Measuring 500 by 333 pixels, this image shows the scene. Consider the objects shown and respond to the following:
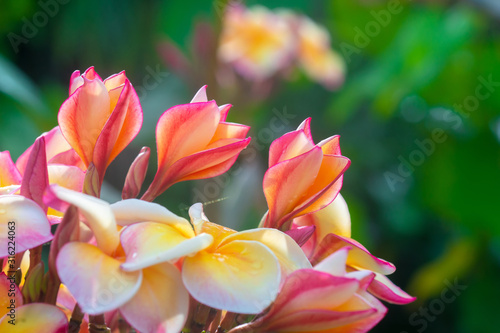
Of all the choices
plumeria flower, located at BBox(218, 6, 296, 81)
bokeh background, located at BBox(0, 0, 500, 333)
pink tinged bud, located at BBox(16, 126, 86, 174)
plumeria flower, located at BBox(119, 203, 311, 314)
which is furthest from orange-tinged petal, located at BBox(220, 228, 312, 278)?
plumeria flower, located at BBox(218, 6, 296, 81)

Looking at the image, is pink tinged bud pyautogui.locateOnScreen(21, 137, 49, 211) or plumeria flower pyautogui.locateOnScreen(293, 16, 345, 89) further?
plumeria flower pyautogui.locateOnScreen(293, 16, 345, 89)

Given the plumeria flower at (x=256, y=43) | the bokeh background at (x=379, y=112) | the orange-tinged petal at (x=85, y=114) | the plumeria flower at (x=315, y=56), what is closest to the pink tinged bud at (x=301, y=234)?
the orange-tinged petal at (x=85, y=114)

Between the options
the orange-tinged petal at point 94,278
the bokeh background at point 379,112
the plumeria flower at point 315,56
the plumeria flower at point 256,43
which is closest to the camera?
the orange-tinged petal at point 94,278

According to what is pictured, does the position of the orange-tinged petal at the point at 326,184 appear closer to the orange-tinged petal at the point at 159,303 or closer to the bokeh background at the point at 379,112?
the orange-tinged petal at the point at 159,303

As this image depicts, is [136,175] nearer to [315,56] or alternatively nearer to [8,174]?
[8,174]

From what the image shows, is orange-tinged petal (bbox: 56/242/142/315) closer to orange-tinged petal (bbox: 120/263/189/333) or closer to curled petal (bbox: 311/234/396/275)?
orange-tinged petal (bbox: 120/263/189/333)

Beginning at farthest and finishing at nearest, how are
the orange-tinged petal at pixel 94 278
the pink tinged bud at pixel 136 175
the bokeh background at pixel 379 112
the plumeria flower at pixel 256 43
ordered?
the plumeria flower at pixel 256 43 < the bokeh background at pixel 379 112 < the pink tinged bud at pixel 136 175 < the orange-tinged petal at pixel 94 278

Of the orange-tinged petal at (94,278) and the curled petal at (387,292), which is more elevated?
the curled petal at (387,292)
